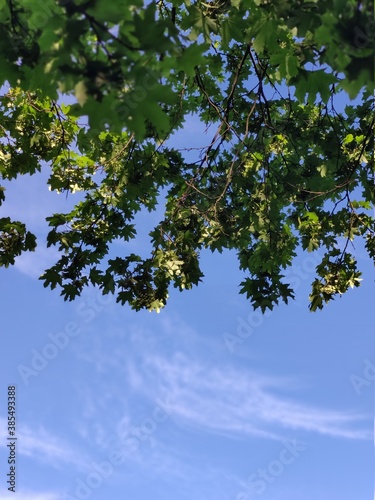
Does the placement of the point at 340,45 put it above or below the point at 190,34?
below

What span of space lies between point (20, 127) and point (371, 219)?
4.79 meters

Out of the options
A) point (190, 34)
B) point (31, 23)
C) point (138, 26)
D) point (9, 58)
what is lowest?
point (138, 26)

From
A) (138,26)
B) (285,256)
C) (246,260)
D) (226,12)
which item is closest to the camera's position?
(138,26)

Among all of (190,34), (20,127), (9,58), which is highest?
(20,127)

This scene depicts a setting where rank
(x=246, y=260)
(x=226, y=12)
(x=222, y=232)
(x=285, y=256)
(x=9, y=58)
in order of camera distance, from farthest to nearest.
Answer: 1. (x=246, y=260)
2. (x=285, y=256)
3. (x=222, y=232)
4. (x=226, y=12)
5. (x=9, y=58)

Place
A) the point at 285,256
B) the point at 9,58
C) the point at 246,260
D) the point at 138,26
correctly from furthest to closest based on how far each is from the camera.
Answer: the point at 246,260
the point at 285,256
the point at 9,58
the point at 138,26

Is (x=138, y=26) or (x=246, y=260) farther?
(x=246, y=260)

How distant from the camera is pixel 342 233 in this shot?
24.6 ft

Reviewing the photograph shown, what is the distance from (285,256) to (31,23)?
4.92m

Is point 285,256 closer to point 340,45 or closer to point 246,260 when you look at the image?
point 246,260

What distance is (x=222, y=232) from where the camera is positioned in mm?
6883

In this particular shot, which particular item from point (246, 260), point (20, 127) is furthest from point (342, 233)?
point (20, 127)

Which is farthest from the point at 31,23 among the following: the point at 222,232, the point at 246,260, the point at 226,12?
the point at 246,260

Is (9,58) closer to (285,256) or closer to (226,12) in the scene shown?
(226,12)
